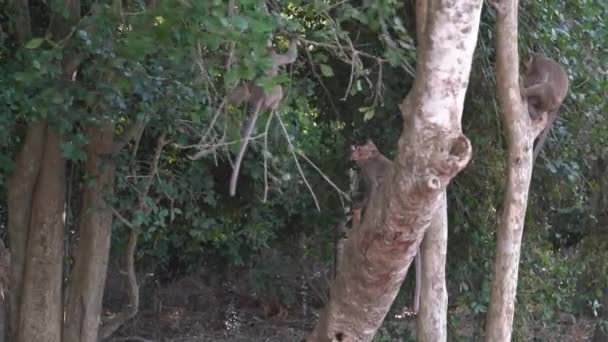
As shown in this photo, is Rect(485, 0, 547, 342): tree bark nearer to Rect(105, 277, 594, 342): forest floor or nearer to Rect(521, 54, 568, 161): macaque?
Rect(521, 54, 568, 161): macaque

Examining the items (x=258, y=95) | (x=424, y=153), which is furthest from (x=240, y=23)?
(x=424, y=153)

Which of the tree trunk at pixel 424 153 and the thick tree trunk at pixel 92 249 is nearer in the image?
the tree trunk at pixel 424 153

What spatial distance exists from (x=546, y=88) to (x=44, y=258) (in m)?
3.93

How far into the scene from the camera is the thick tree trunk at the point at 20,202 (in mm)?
6965

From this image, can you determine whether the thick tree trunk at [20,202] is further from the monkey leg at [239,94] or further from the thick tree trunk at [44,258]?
the monkey leg at [239,94]

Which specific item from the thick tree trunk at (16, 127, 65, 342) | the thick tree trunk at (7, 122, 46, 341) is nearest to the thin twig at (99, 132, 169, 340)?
the thick tree trunk at (16, 127, 65, 342)

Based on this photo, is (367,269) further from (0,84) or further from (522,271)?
(522,271)

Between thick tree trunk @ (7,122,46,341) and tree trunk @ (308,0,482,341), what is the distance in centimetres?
353

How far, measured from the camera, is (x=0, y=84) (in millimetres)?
5914

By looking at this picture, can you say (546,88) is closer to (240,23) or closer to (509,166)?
(509,166)

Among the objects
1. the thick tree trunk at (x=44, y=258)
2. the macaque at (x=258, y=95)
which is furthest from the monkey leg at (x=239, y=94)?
the thick tree trunk at (x=44, y=258)

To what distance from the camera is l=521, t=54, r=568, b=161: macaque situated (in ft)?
19.3

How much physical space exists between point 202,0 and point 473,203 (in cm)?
366

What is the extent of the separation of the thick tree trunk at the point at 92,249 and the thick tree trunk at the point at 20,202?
39cm
